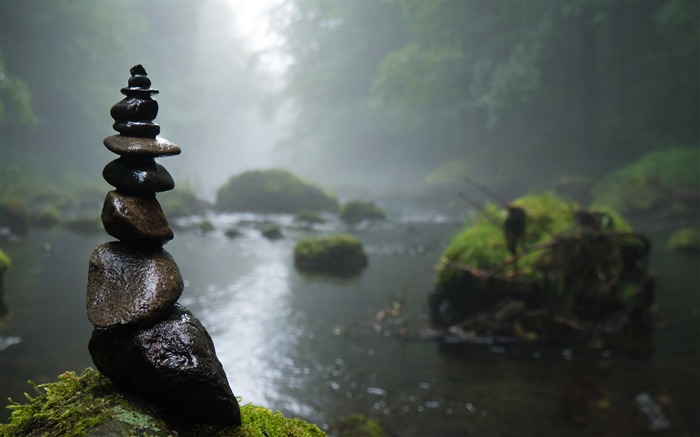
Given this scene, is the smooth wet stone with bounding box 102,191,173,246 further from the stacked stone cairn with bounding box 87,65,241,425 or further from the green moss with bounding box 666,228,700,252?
the green moss with bounding box 666,228,700,252

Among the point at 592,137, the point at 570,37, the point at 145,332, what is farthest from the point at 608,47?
the point at 145,332

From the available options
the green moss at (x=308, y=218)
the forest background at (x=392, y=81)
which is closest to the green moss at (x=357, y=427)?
the forest background at (x=392, y=81)

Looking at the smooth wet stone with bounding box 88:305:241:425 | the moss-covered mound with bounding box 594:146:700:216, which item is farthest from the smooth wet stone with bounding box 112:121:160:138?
the moss-covered mound with bounding box 594:146:700:216

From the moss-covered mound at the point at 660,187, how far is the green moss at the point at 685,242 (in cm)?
514

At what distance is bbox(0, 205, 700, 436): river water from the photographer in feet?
15.4

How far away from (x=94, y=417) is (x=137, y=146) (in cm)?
104

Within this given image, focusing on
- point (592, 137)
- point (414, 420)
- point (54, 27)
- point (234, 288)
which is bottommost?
point (414, 420)

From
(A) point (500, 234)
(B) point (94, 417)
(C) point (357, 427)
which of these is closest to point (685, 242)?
(A) point (500, 234)

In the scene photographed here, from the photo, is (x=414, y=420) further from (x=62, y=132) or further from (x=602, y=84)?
(x=602, y=84)

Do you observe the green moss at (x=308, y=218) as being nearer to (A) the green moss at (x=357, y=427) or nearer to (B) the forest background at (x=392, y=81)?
(B) the forest background at (x=392, y=81)

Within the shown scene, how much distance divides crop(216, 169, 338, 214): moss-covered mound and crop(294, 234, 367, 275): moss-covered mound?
1130 cm

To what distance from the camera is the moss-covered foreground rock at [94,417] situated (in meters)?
1.54

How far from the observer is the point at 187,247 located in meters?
12.6

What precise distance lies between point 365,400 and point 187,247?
8.94m
